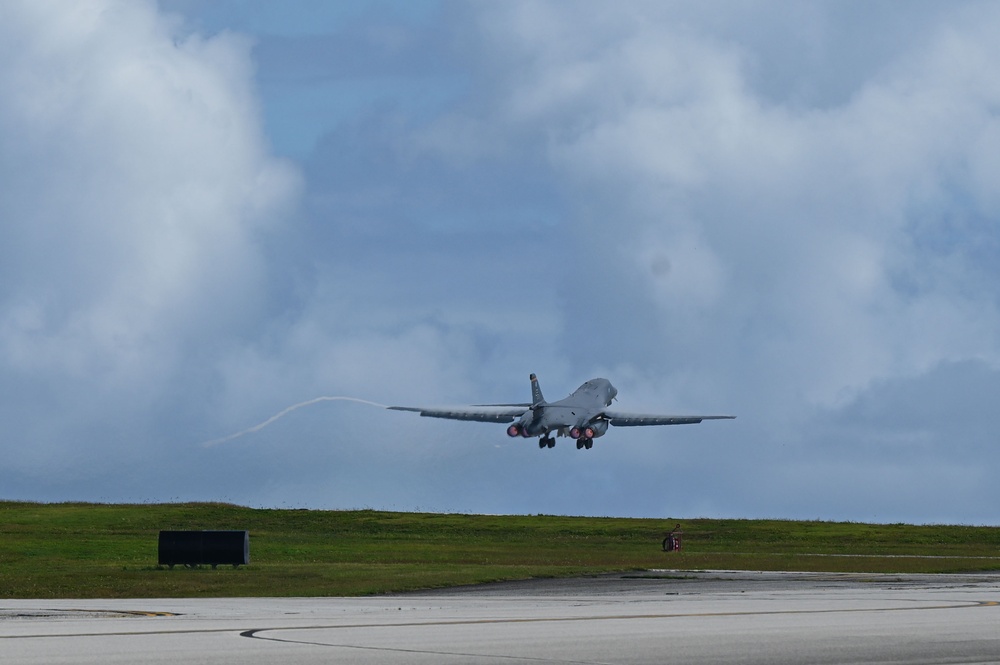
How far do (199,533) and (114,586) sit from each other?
1065cm

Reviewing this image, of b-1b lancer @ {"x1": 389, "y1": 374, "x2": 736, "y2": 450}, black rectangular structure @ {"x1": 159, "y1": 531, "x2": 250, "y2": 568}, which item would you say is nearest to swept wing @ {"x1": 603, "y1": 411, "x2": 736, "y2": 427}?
b-1b lancer @ {"x1": 389, "y1": 374, "x2": 736, "y2": 450}

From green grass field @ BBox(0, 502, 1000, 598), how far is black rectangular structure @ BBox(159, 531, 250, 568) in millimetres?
629

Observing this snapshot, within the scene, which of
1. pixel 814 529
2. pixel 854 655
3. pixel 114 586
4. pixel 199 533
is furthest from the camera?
pixel 814 529

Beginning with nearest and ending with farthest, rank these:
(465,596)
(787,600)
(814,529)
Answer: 1. (787,600)
2. (465,596)
3. (814,529)

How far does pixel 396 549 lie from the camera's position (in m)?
82.1

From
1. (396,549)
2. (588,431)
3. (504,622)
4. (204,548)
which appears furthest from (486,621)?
(588,431)

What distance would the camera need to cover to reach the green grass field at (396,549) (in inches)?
1988

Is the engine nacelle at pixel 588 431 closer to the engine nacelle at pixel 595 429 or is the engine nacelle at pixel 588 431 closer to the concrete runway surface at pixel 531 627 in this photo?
the engine nacelle at pixel 595 429

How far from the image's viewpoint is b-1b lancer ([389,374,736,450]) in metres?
102

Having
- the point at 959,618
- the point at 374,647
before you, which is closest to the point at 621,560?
the point at 959,618

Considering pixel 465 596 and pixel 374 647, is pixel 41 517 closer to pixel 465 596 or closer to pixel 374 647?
pixel 465 596

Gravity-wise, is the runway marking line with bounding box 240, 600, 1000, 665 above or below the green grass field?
below

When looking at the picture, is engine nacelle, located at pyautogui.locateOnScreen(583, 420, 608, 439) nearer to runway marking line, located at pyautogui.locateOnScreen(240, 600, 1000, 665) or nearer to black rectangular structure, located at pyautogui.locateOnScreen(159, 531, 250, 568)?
black rectangular structure, located at pyautogui.locateOnScreen(159, 531, 250, 568)

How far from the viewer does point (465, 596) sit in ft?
136
